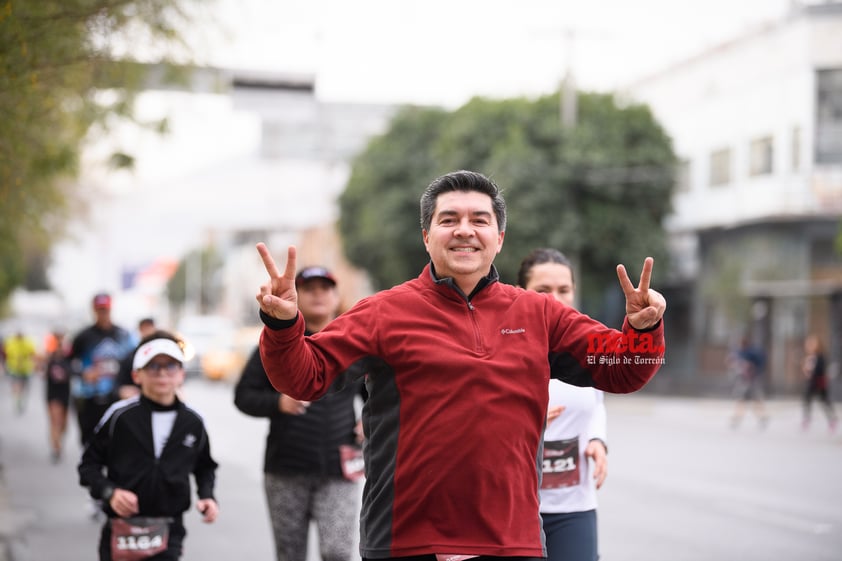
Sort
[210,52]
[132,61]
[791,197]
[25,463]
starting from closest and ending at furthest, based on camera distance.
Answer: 1. [132,61]
2. [210,52]
3. [25,463]
4. [791,197]

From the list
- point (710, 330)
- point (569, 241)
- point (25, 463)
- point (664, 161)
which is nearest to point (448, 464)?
point (25, 463)

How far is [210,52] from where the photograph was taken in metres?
10.7

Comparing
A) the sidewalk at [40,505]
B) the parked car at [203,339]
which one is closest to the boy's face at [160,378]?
the sidewalk at [40,505]

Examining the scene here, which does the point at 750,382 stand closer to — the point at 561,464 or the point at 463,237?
the point at 561,464

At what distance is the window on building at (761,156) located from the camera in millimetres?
35278

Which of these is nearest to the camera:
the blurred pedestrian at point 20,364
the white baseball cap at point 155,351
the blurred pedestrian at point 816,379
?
the white baseball cap at point 155,351

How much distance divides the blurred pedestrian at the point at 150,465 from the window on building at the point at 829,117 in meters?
30.5

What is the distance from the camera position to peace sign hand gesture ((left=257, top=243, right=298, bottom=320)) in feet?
10.00

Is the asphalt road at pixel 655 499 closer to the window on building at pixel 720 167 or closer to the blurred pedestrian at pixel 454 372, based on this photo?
the blurred pedestrian at pixel 454 372

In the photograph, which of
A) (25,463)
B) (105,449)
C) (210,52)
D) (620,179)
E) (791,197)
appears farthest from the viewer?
(620,179)

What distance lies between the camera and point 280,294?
310 cm

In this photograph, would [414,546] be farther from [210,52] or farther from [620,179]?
[620,179]

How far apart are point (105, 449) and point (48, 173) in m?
5.26

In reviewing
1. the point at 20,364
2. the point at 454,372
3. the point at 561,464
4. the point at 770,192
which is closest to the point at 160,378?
the point at 561,464
